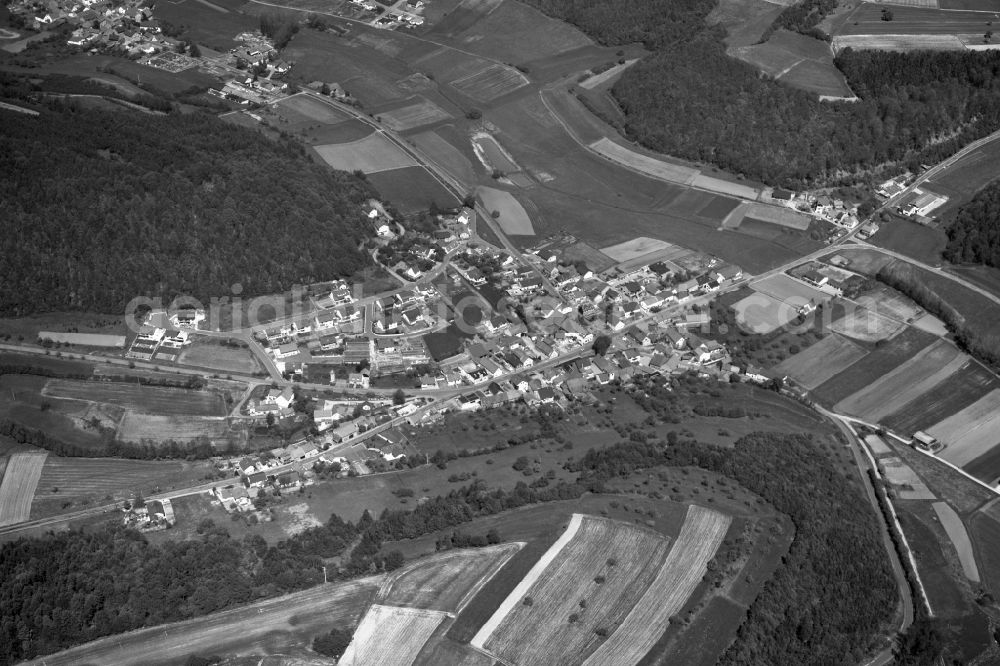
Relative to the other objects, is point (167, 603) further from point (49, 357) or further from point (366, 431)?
point (49, 357)

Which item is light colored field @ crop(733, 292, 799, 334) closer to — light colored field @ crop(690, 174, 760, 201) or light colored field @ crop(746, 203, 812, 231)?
light colored field @ crop(746, 203, 812, 231)

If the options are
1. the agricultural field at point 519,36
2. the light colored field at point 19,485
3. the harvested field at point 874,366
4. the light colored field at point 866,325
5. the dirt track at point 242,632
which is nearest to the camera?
the dirt track at point 242,632

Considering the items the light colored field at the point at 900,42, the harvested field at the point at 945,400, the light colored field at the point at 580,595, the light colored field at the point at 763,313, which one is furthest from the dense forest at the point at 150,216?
the light colored field at the point at 900,42

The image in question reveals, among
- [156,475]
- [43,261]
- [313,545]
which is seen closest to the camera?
[313,545]

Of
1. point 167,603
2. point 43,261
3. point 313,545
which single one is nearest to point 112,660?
point 167,603

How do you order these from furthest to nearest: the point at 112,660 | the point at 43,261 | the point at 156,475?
the point at 43,261
the point at 156,475
the point at 112,660

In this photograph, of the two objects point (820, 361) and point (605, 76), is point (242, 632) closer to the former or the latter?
point (820, 361)

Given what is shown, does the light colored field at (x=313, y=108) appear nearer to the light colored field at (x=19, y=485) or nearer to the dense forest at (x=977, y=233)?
the light colored field at (x=19, y=485)

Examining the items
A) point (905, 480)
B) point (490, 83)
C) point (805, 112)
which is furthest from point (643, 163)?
point (905, 480)
